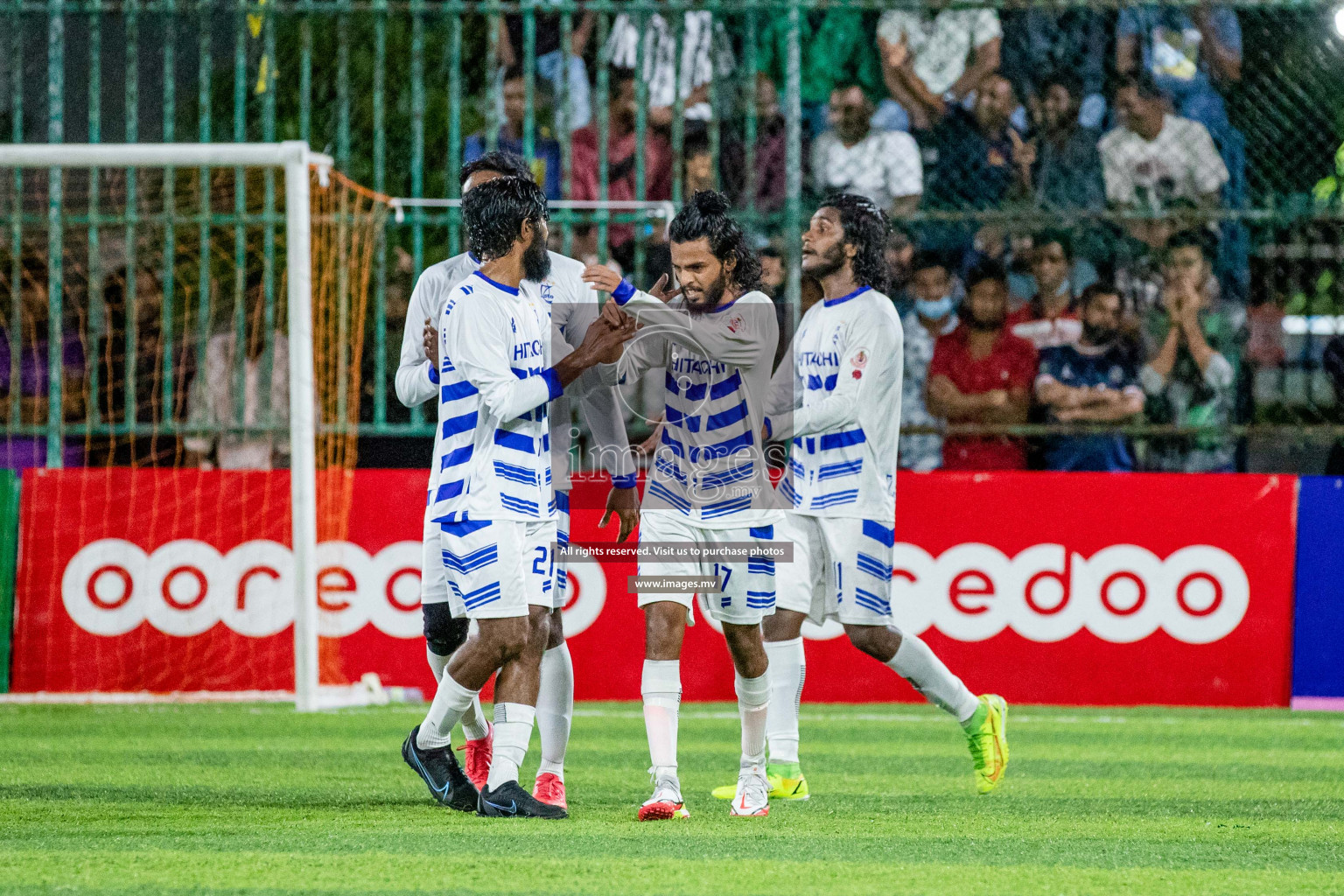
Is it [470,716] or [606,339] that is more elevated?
[606,339]

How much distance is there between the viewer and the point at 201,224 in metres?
9.63

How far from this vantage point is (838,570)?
6.16 m

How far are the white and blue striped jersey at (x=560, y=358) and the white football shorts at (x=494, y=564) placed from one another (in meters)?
0.36

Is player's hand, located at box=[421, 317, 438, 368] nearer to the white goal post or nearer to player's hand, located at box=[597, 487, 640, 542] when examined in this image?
player's hand, located at box=[597, 487, 640, 542]

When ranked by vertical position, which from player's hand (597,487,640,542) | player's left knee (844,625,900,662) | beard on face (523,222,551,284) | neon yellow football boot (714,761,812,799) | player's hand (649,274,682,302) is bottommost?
neon yellow football boot (714,761,812,799)

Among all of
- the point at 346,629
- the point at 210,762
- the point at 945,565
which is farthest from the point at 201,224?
the point at 945,565

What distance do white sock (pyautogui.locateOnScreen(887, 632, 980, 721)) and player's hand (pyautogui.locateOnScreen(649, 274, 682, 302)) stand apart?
4.80 feet

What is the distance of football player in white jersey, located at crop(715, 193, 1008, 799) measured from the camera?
20.1 ft

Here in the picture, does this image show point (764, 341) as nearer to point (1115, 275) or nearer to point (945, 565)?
point (945, 565)

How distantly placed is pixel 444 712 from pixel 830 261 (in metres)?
2.11

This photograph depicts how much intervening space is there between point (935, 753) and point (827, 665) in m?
1.88

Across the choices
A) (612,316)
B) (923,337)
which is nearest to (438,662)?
(612,316)

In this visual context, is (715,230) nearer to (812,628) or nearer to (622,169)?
(812,628)

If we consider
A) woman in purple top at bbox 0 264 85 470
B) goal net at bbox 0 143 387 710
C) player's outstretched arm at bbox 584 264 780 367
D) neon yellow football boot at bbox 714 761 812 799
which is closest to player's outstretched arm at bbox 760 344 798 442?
player's outstretched arm at bbox 584 264 780 367
